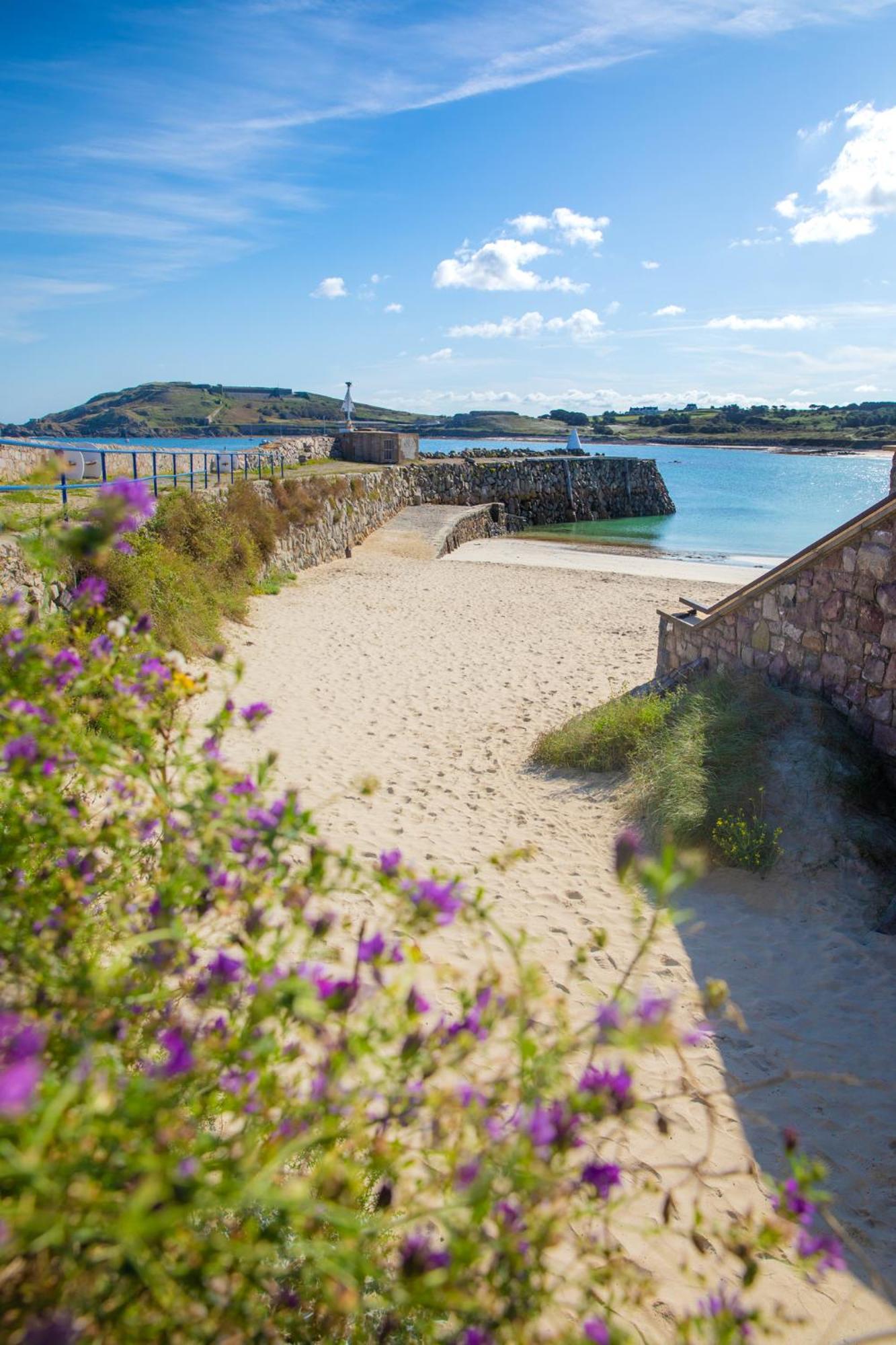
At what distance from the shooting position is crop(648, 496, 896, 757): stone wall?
599 cm

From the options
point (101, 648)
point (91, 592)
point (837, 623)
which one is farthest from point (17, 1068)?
point (837, 623)

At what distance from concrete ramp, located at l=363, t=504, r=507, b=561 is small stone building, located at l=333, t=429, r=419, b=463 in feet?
10.3

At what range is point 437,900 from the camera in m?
1.59

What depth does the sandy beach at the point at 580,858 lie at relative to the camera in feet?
11.5

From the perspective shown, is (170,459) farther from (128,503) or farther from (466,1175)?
(466,1175)

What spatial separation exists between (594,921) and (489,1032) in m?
4.01

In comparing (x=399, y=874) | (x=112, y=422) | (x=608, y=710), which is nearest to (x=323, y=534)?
(x=608, y=710)

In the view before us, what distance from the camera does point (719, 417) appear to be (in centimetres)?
15362

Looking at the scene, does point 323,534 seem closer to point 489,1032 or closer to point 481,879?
point 481,879

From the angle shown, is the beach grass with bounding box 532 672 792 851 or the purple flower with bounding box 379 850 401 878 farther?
the beach grass with bounding box 532 672 792 851

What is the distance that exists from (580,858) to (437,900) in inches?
188

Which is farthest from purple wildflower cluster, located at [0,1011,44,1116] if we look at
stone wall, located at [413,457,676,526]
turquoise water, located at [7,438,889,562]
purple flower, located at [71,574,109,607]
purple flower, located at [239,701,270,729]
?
A: stone wall, located at [413,457,676,526]

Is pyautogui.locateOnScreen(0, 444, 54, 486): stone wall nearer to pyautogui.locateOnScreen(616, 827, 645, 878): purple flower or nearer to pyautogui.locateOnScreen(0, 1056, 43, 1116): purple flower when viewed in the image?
pyautogui.locateOnScreen(616, 827, 645, 878): purple flower

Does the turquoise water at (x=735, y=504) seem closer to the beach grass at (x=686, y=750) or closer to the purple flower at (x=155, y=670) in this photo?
the beach grass at (x=686, y=750)
